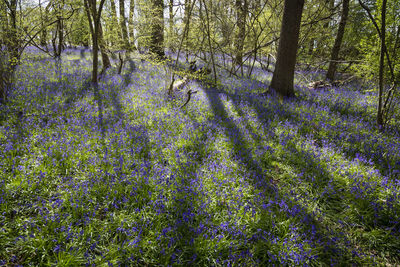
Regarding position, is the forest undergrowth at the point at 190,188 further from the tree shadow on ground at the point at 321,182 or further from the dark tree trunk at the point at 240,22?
the dark tree trunk at the point at 240,22

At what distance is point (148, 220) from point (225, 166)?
171cm

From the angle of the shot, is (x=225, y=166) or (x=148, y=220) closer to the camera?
(x=148, y=220)

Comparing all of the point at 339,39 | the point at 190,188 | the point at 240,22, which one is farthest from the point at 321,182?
the point at 339,39

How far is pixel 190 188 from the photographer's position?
3.41m

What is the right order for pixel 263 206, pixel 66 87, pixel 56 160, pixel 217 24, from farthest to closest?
pixel 217 24
pixel 66 87
pixel 56 160
pixel 263 206

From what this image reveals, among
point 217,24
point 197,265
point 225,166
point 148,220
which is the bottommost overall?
point 197,265

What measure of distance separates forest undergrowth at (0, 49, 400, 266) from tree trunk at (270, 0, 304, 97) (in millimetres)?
2172

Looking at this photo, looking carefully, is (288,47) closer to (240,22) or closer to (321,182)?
(240,22)

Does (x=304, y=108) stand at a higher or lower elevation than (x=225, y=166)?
higher

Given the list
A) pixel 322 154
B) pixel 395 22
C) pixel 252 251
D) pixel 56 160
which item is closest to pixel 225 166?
pixel 252 251

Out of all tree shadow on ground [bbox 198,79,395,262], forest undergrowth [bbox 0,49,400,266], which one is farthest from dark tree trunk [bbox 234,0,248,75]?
forest undergrowth [bbox 0,49,400,266]

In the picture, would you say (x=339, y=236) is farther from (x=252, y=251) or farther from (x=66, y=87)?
(x=66, y=87)

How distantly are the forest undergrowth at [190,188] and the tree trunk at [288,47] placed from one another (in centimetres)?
217

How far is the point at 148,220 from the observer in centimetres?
292
